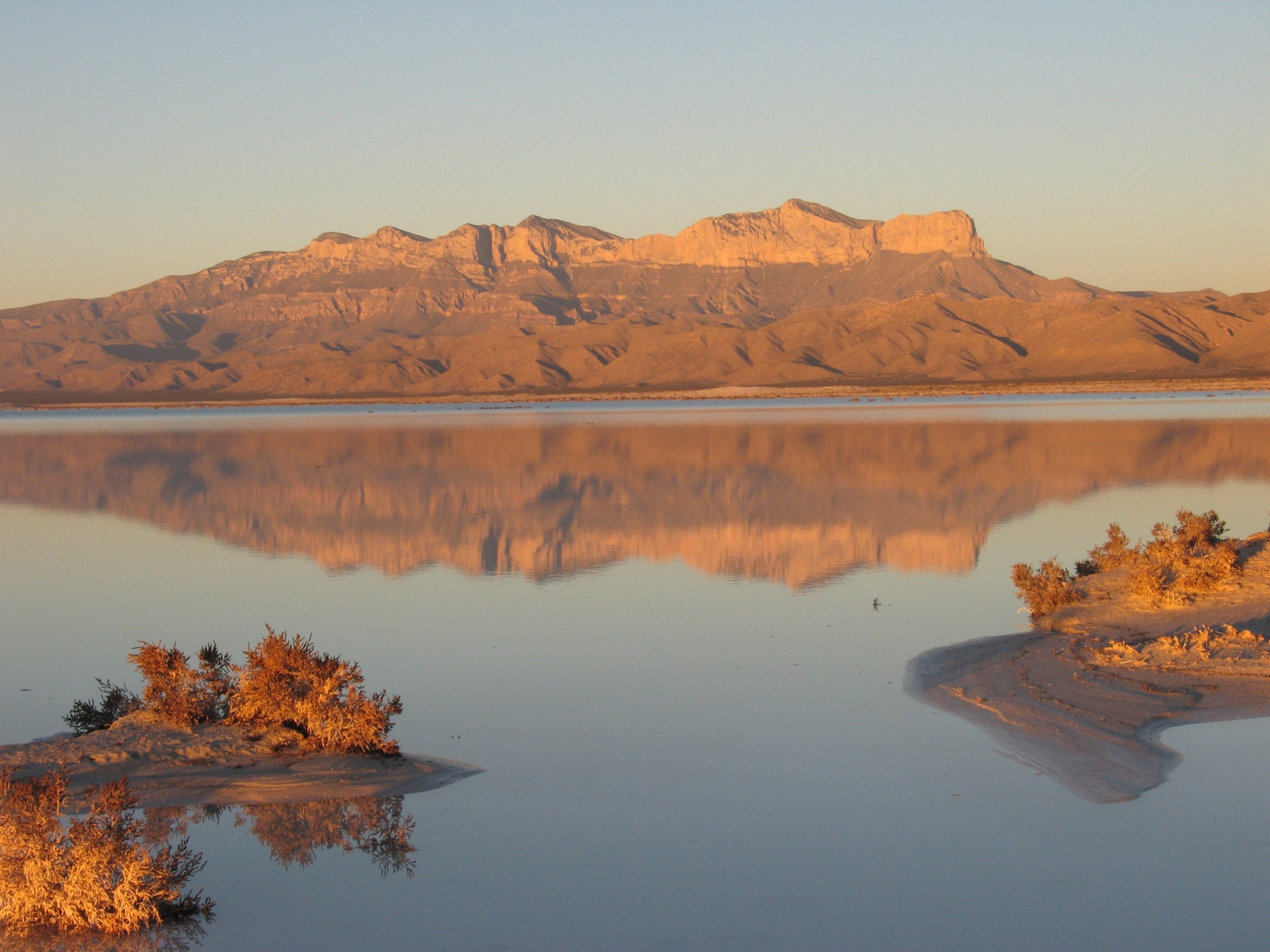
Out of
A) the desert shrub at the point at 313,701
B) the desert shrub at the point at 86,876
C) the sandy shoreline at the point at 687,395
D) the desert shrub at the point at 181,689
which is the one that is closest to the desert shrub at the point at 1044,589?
the desert shrub at the point at 313,701

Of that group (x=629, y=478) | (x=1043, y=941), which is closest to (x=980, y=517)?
(x=629, y=478)

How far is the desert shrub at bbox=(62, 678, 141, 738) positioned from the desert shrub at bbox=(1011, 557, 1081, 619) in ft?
28.9

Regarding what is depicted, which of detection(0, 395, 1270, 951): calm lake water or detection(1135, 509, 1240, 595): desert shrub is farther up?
detection(1135, 509, 1240, 595): desert shrub

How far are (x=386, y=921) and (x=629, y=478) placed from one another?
2369cm

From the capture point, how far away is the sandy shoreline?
112125 mm

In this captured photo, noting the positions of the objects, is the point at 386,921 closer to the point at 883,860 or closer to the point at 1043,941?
the point at 883,860

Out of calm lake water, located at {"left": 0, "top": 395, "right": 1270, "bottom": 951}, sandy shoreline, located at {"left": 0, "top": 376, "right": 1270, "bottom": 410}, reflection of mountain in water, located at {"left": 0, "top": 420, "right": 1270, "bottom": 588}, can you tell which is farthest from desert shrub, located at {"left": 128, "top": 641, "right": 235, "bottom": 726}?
sandy shoreline, located at {"left": 0, "top": 376, "right": 1270, "bottom": 410}

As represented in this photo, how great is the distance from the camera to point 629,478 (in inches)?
1169

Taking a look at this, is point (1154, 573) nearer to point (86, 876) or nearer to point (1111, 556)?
point (1111, 556)

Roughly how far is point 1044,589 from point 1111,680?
10.2 feet

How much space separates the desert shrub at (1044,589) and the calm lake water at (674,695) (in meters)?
0.36

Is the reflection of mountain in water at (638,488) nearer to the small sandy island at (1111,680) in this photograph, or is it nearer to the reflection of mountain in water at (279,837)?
the small sandy island at (1111,680)

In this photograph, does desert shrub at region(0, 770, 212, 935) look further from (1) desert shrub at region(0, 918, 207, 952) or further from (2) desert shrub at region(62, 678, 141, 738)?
(2) desert shrub at region(62, 678, 141, 738)

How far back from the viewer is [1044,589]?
13.5 metres
